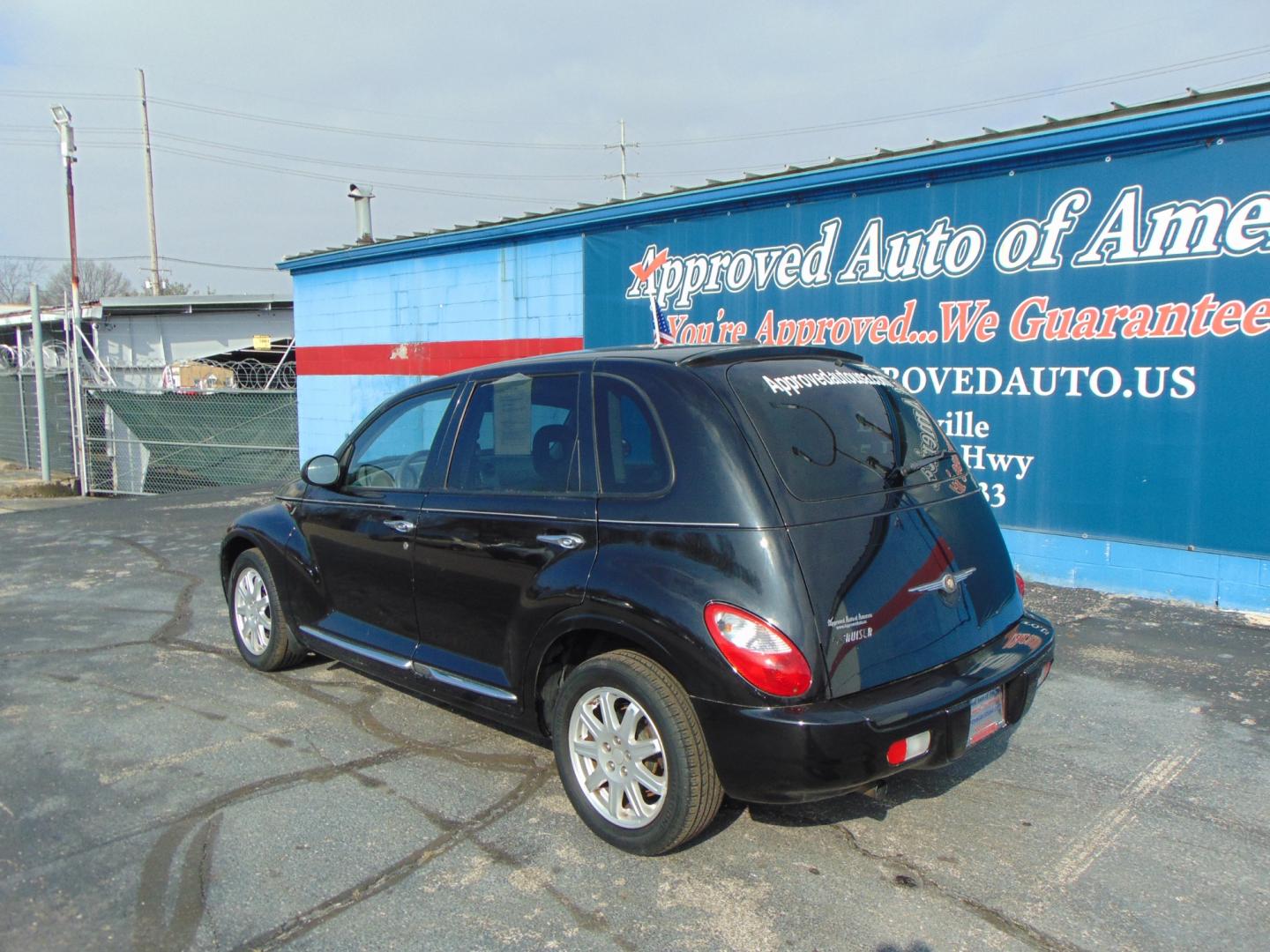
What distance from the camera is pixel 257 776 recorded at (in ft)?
13.7

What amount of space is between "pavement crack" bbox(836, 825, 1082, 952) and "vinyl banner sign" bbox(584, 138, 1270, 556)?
15.0 ft

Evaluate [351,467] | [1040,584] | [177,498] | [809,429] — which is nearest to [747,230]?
[1040,584]

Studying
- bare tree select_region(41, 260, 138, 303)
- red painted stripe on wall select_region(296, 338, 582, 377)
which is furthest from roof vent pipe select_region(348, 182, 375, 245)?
bare tree select_region(41, 260, 138, 303)

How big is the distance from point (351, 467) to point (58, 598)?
4257 mm

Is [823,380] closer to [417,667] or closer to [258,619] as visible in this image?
[417,667]

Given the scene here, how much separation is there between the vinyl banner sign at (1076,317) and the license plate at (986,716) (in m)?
4.16

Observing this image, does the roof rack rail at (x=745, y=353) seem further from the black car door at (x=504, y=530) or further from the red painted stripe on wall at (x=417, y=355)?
the red painted stripe on wall at (x=417, y=355)

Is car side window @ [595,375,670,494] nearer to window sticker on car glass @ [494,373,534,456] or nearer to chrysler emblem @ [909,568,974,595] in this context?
window sticker on car glass @ [494,373,534,456]

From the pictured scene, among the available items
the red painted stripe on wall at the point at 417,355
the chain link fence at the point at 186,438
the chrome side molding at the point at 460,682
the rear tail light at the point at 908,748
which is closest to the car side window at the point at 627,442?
the chrome side molding at the point at 460,682

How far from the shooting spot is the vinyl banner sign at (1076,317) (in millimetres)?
6508

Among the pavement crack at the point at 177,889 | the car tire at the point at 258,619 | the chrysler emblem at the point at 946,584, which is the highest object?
the chrysler emblem at the point at 946,584

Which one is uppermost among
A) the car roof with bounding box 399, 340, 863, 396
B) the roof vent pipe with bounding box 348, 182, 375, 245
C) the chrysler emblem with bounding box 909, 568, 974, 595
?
the roof vent pipe with bounding box 348, 182, 375, 245

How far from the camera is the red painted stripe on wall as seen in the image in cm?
1154

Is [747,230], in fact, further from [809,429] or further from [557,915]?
[557,915]
